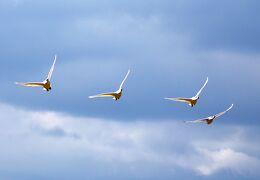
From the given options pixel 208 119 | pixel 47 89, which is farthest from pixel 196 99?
pixel 47 89

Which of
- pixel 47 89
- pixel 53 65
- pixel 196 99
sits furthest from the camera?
pixel 196 99

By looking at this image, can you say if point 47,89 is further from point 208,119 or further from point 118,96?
point 208,119

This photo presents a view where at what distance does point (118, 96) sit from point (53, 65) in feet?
78.4

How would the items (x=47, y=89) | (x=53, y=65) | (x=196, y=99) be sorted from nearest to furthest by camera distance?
1. (x=53, y=65)
2. (x=47, y=89)
3. (x=196, y=99)

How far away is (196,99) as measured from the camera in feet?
584

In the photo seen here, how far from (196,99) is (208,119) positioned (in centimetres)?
524

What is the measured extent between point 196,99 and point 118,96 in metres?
17.3

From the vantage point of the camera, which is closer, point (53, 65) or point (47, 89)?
point (53, 65)

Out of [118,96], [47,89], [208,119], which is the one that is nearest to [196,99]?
[208,119]

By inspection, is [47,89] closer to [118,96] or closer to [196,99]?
[118,96]

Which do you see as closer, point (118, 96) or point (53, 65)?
point (53, 65)

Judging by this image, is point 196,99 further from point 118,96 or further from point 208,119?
point 118,96

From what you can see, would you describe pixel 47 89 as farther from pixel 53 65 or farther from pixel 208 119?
pixel 208 119

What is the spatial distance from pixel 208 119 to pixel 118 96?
69.0ft
